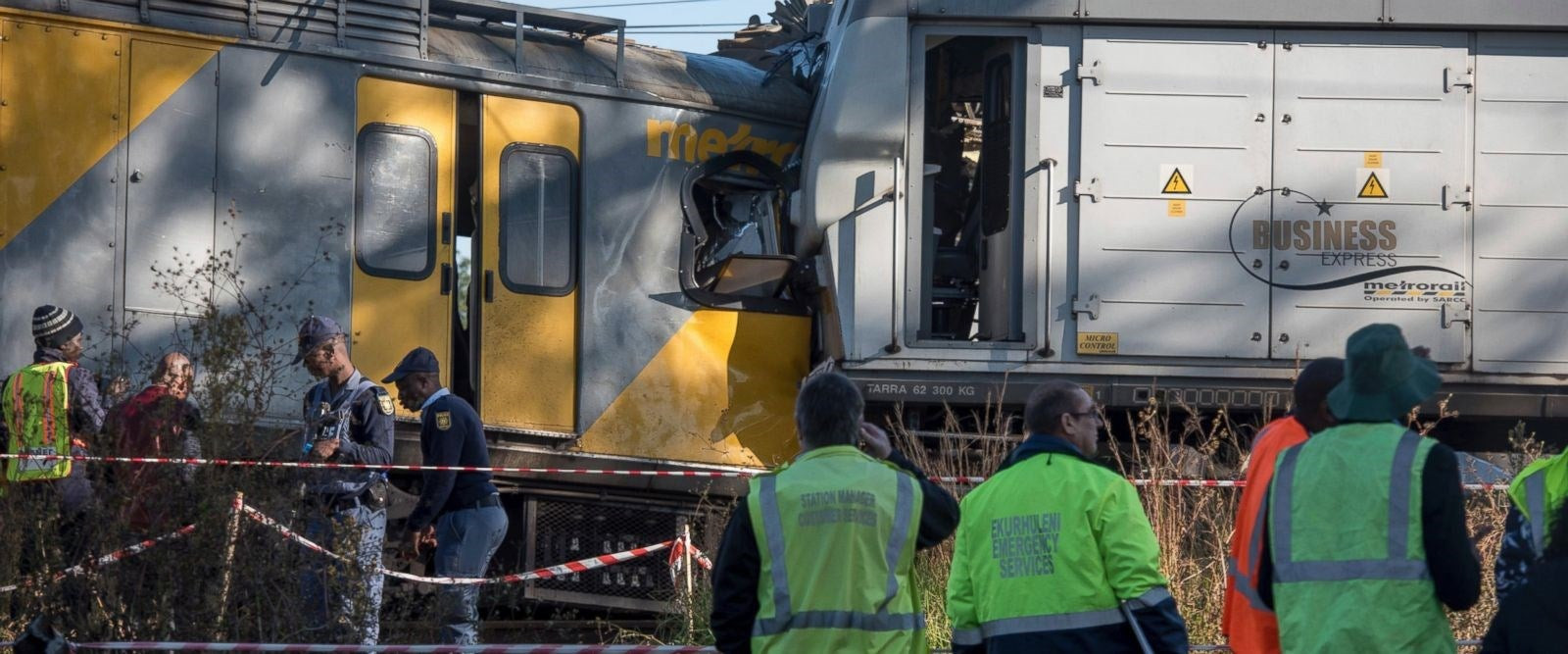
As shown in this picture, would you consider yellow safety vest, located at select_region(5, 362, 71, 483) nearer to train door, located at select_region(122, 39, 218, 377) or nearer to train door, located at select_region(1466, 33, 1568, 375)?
train door, located at select_region(122, 39, 218, 377)

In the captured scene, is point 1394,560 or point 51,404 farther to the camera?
point 51,404

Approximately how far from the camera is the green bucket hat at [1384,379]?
3822 millimetres

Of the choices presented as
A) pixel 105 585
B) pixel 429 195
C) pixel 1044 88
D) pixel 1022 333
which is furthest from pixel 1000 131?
pixel 105 585

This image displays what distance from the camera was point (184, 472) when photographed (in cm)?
584

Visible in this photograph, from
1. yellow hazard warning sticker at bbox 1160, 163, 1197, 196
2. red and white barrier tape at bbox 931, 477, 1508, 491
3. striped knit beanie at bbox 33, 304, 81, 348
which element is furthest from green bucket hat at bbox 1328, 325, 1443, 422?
striped knit beanie at bbox 33, 304, 81, 348

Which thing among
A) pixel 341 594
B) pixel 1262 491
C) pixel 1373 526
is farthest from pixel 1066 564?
pixel 341 594

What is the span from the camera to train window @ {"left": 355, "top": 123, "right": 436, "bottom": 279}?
8.27 meters

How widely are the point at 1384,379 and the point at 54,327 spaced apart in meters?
5.26

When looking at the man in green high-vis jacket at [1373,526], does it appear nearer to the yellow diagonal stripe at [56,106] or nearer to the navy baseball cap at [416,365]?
the navy baseball cap at [416,365]

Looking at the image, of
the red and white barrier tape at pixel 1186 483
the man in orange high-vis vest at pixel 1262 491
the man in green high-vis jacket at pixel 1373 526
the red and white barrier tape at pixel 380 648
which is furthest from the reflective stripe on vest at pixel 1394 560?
the red and white barrier tape at pixel 1186 483

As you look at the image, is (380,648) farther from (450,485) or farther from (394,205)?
(394,205)

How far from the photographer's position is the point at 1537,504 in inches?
149

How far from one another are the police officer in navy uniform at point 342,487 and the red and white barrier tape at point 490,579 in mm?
70

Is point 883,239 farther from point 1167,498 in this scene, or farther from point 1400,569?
point 1400,569
